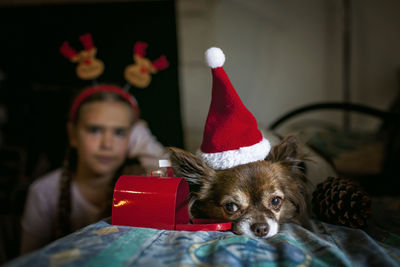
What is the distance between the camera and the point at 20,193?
5.98 ft

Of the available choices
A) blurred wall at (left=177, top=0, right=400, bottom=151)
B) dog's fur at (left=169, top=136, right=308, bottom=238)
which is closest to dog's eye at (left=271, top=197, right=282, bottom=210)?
dog's fur at (left=169, top=136, right=308, bottom=238)

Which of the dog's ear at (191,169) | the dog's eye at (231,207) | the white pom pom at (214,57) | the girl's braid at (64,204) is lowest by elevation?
the girl's braid at (64,204)

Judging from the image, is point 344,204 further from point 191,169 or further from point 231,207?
point 191,169

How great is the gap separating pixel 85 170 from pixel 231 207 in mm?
1131

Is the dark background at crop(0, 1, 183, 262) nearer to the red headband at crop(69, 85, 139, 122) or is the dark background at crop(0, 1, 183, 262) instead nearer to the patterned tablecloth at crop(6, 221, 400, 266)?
the red headband at crop(69, 85, 139, 122)

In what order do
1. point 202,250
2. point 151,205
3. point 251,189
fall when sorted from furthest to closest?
point 251,189 < point 151,205 < point 202,250

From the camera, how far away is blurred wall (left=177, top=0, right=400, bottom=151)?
2.38 metres

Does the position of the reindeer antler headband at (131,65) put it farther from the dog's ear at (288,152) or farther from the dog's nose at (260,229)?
the dog's nose at (260,229)

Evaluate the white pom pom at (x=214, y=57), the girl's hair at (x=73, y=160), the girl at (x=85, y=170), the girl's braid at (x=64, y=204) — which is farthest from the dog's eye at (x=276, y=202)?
the girl's braid at (x=64, y=204)

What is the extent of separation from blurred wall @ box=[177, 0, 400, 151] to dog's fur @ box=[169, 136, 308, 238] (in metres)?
1.34

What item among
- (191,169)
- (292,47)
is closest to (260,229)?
(191,169)

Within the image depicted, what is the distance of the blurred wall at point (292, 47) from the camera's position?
238 centimetres

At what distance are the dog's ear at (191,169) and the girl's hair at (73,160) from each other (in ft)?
2.48

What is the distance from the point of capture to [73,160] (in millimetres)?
1772
